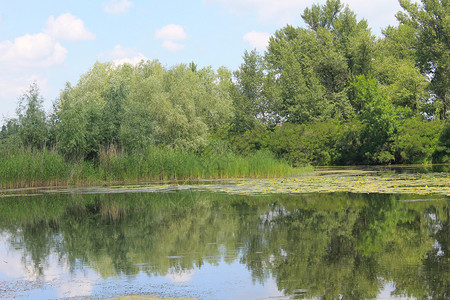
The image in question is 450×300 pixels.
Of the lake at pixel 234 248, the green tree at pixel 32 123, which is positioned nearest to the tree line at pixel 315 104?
the green tree at pixel 32 123

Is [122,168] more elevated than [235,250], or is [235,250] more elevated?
[122,168]

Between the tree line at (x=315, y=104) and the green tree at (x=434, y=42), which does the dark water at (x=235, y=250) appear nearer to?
the tree line at (x=315, y=104)

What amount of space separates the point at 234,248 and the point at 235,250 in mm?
157

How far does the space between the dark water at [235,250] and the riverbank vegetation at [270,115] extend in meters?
11.3

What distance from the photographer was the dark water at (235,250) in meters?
6.07

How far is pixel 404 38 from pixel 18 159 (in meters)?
39.0

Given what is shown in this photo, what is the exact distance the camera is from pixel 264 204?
568 inches

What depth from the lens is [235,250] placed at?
Answer: 827 centimetres

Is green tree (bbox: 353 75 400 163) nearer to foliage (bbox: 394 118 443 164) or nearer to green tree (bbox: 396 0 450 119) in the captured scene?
foliage (bbox: 394 118 443 164)

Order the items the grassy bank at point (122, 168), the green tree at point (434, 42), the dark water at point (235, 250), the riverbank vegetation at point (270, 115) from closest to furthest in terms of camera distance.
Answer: the dark water at point (235, 250)
the grassy bank at point (122, 168)
the riverbank vegetation at point (270, 115)
the green tree at point (434, 42)

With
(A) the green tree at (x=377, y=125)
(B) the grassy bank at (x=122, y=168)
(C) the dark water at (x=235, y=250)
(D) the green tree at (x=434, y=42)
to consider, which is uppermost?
(D) the green tree at (x=434, y=42)

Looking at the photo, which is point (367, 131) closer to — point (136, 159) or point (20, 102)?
point (136, 159)

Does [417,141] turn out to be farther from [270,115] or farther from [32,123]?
[32,123]

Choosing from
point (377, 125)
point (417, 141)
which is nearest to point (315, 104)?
point (377, 125)
